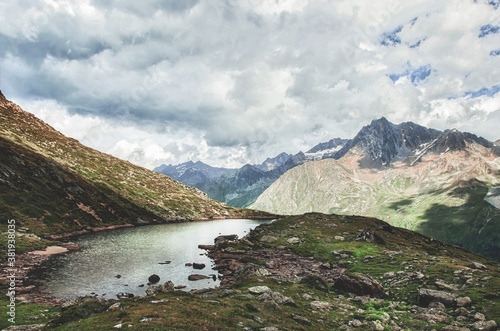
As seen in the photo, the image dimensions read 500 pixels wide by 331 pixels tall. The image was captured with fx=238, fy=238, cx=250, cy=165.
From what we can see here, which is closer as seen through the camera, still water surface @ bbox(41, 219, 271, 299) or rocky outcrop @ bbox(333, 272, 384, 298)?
rocky outcrop @ bbox(333, 272, 384, 298)

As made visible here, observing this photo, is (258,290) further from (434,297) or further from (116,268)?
(116,268)

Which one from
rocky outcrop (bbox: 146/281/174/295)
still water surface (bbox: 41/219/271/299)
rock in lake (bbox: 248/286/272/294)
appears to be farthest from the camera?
still water surface (bbox: 41/219/271/299)

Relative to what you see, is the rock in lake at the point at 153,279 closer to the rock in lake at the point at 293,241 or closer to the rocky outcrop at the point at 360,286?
the rocky outcrop at the point at 360,286

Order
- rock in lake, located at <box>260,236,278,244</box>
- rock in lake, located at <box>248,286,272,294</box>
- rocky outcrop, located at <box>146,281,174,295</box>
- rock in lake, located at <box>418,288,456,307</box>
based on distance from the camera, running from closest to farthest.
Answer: rock in lake, located at <box>418,288,456,307</box> < rock in lake, located at <box>248,286,272,294</box> < rocky outcrop, located at <box>146,281,174,295</box> < rock in lake, located at <box>260,236,278,244</box>

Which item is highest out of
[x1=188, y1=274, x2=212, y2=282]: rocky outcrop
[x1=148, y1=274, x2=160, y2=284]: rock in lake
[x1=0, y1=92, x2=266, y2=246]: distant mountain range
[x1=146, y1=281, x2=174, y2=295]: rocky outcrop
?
[x1=0, y1=92, x2=266, y2=246]: distant mountain range

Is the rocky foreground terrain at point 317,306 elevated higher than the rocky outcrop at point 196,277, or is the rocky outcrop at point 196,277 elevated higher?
the rocky foreground terrain at point 317,306

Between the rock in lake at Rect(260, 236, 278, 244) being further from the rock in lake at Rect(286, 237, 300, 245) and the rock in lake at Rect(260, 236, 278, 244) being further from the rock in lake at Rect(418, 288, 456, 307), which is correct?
the rock in lake at Rect(418, 288, 456, 307)

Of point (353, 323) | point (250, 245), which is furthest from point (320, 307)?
point (250, 245)

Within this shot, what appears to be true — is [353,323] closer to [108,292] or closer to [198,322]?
[198,322]

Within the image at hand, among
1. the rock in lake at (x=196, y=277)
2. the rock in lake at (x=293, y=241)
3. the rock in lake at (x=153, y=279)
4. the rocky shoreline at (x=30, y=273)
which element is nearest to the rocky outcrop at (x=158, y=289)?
the rocky shoreline at (x=30, y=273)

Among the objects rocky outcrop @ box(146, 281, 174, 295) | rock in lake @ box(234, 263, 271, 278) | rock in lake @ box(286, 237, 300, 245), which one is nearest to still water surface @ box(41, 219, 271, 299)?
rock in lake @ box(234, 263, 271, 278)

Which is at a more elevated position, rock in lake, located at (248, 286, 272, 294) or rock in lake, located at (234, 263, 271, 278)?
rock in lake, located at (248, 286, 272, 294)

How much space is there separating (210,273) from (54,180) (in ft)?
351

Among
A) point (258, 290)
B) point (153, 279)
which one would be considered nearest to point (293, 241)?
point (153, 279)
